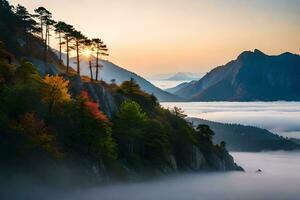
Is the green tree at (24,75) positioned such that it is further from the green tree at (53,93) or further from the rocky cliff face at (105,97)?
the rocky cliff face at (105,97)

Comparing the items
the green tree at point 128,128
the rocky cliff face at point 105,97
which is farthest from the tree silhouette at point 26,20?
the green tree at point 128,128

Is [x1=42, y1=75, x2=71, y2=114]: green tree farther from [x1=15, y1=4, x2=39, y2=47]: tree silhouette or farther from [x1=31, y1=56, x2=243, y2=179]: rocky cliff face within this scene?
[x1=15, y1=4, x2=39, y2=47]: tree silhouette

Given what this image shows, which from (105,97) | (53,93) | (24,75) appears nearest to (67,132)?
(53,93)

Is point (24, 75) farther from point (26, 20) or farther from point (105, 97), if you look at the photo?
point (26, 20)

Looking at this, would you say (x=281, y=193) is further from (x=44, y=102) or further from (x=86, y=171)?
(x=44, y=102)

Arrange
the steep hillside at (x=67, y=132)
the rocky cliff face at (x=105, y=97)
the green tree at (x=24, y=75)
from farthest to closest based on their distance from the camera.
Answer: the rocky cliff face at (x=105, y=97) < the green tree at (x=24, y=75) < the steep hillside at (x=67, y=132)

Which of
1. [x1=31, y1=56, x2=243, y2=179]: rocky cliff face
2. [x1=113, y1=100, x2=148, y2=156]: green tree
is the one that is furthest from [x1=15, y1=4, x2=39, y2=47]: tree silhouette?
[x1=113, y1=100, x2=148, y2=156]: green tree

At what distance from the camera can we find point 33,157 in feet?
228

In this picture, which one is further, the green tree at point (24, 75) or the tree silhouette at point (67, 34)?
the tree silhouette at point (67, 34)

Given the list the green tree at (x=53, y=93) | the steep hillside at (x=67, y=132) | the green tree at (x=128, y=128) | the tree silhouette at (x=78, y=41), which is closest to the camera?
the steep hillside at (x=67, y=132)

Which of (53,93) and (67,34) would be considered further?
(67,34)

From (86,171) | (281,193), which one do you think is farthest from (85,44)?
(281,193)

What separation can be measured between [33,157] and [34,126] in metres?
5.18

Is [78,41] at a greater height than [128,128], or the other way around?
[78,41]
